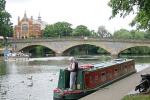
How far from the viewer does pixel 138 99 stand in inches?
555

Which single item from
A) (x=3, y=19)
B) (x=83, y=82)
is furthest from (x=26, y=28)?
(x=83, y=82)

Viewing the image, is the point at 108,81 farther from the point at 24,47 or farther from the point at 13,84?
the point at 24,47

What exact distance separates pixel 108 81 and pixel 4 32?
81.0 m

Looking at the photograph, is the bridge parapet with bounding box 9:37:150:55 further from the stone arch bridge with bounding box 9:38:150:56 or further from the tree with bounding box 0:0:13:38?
the tree with bounding box 0:0:13:38

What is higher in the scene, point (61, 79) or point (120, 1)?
point (120, 1)

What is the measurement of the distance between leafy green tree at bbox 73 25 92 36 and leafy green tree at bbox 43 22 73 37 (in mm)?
2882

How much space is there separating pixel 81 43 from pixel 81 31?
176 feet

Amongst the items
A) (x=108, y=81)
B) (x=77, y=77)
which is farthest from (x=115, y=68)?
(x=77, y=77)

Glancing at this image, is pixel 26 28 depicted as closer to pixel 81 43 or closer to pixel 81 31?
pixel 81 31

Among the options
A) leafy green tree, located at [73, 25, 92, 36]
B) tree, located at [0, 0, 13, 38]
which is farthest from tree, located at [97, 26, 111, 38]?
tree, located at [0, 0, 13, 38]

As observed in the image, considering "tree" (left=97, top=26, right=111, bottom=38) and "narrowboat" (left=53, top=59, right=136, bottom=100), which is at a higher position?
"tree" (left=97, top=26, right=111, bottom=38)

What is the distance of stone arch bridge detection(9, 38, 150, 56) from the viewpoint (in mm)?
95081

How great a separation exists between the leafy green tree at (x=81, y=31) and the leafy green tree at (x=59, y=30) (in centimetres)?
288

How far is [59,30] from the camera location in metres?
156
